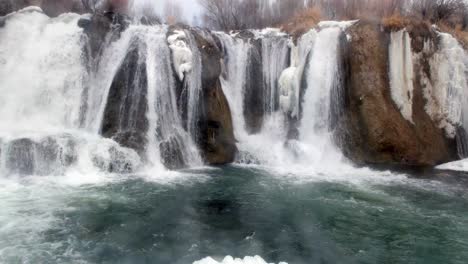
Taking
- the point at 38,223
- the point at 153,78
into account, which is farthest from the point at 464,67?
the point at 38,223

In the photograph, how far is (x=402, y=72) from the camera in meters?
14.8

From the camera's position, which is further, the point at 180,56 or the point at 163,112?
the point at 180,56

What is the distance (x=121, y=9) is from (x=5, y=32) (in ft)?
45.9

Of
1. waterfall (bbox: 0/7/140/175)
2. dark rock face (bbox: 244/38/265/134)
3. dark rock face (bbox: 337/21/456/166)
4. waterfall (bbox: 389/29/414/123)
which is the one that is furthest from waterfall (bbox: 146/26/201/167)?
waterfall (bbox: 389/29/414/123)

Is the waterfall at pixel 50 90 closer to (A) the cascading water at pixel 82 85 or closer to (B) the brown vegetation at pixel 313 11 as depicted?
(A) the cascading water at pixel 82 85

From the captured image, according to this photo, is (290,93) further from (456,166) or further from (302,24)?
(456,166)

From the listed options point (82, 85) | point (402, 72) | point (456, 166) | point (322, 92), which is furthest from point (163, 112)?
point (456, 166)

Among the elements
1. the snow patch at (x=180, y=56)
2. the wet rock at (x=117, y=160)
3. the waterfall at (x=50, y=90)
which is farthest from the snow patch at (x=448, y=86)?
the waterfall at (x=50, y=90)

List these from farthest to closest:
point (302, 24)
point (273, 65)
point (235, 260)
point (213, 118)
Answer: point (302, 24) < point (273, 65) < point (213, 118) < point (235, 260)

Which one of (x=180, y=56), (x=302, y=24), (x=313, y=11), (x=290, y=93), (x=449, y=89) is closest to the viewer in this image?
(x=180, y=56)

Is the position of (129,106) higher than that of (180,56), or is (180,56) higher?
(180,56)

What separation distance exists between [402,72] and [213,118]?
23.6 feet

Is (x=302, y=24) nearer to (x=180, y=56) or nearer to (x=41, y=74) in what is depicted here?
(x=180, y=56)

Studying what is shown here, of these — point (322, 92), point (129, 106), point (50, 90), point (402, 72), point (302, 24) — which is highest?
point (302, 24)
